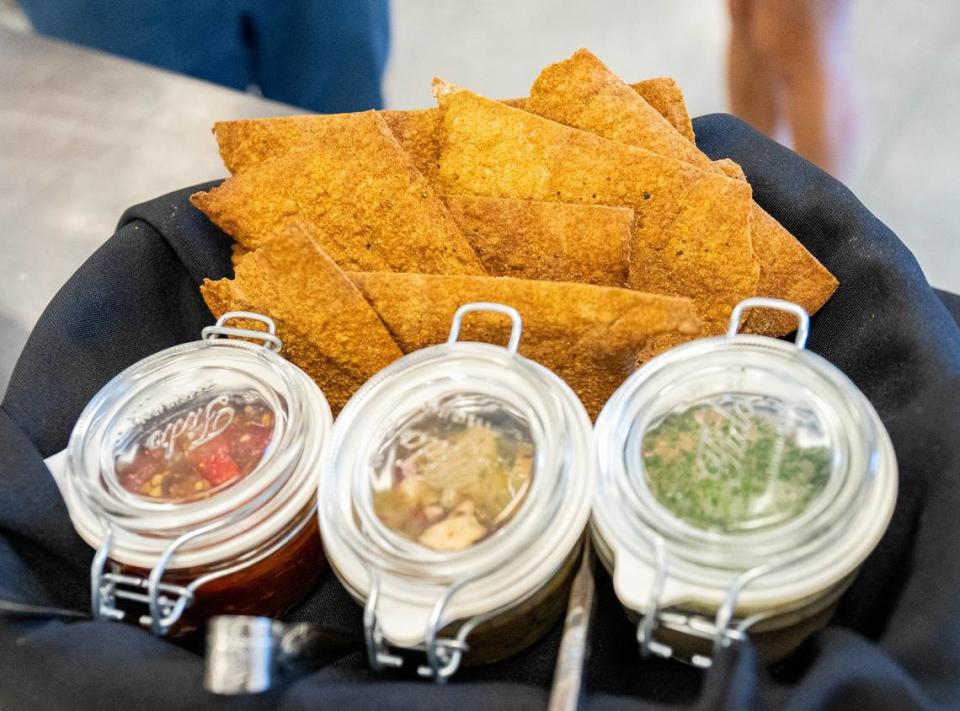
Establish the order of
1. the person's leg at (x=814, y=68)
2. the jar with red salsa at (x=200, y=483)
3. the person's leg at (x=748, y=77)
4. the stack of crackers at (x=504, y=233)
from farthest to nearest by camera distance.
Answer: the person's leg at (x=748, y=77) → the person's leg at (x=814, y=68) → the stack of crackers at (x=504, y=233) → the jar with red salsa at (x=200, y=483)

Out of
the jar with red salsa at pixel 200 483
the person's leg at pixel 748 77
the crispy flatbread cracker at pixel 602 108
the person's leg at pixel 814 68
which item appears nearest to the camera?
the jar with red salsa at pixel 200 483

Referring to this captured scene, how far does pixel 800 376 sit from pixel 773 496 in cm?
9

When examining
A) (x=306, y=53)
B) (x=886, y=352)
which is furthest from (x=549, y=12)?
(x=886, y=352)

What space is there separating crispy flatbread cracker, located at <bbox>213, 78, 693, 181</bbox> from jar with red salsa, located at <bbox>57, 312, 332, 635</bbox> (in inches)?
8.4

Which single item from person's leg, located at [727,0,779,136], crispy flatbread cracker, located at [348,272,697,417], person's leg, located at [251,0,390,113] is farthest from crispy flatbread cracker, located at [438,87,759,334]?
person's leg, located at [727,0,779,136]

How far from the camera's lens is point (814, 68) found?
157 cm

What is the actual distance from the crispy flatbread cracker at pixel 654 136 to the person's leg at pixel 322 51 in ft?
2.51

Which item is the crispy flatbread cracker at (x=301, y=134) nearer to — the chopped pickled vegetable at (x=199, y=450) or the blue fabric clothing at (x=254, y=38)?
the chopped pickled vegetable at (x=199, y=450)

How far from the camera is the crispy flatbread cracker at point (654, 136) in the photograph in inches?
31.1

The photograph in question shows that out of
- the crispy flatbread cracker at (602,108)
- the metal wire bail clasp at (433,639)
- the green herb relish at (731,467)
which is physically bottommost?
the metal wire bail clasp at (433,639)

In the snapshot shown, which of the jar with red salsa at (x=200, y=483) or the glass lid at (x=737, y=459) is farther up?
the glass lid at (x=737, y=459)

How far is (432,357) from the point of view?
707 millimetres

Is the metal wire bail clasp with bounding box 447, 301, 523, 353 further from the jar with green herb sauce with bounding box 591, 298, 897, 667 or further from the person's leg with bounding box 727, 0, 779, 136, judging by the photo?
the person's leg with bounding box 727, 0, 779, 136

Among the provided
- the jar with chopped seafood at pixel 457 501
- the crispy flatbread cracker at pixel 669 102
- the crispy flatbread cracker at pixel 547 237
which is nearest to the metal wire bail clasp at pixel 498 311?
the jar with chopped seafood at pixel 457 501
